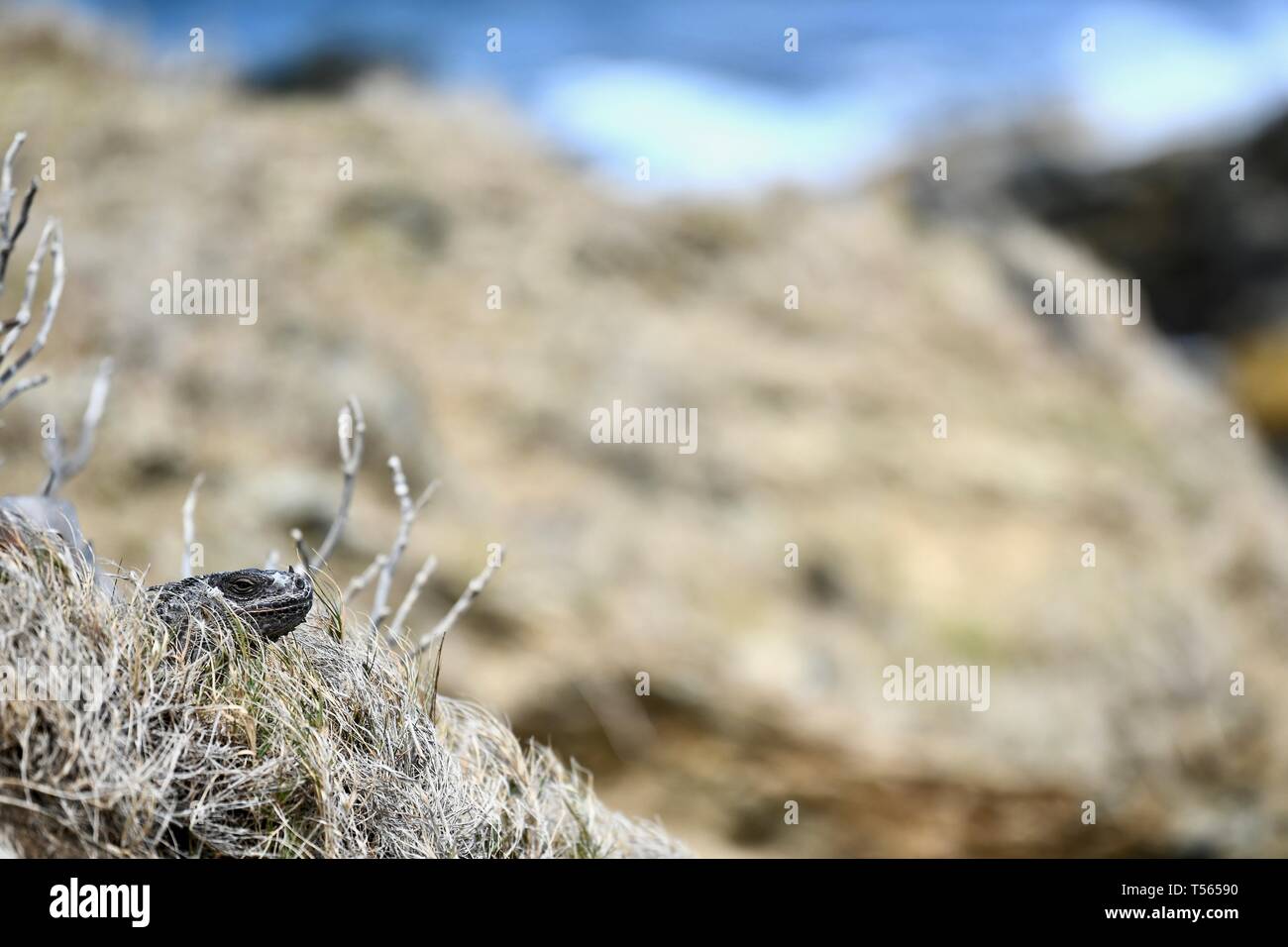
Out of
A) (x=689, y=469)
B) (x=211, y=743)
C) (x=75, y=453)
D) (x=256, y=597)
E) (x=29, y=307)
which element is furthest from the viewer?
(x=689, y=469)

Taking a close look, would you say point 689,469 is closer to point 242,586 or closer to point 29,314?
point 29,314

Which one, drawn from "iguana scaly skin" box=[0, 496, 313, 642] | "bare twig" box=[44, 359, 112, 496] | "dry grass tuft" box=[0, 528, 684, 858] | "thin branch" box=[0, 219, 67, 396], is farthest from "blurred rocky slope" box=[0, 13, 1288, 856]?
"dry grass tuft" box=[0, 528, 684, 858]

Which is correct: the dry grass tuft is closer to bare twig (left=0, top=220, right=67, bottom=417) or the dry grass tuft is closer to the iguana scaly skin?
the iguana scaly skin

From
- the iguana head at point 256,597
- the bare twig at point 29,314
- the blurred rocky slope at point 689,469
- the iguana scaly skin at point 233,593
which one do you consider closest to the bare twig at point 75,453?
the bare twig at point 29,314

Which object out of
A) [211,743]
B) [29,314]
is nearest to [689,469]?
[29,314]
